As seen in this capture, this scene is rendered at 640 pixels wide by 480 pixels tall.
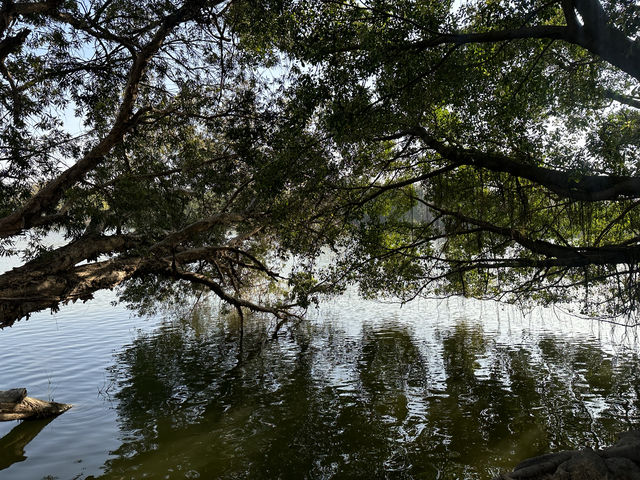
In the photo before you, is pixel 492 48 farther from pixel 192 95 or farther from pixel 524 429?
pixel 524 429

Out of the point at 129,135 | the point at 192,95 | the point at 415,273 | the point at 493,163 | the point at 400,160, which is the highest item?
the point at 192,95

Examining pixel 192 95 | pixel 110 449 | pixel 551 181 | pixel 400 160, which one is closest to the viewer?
pixel 551 181

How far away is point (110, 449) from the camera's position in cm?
813

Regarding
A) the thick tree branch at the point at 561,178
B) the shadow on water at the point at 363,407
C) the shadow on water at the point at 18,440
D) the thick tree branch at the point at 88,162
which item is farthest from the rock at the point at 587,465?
the thick tree branch at the point at 88,162

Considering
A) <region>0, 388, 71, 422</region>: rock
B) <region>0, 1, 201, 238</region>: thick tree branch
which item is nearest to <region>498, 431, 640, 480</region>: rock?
<region>0, 1, 201, 238</region>: thick tree branch

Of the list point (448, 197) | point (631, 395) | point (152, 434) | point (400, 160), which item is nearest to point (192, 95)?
point (400, 160)

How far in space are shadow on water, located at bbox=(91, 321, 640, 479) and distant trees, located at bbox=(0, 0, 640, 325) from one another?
8.92 feet

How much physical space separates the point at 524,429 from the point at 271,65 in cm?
962

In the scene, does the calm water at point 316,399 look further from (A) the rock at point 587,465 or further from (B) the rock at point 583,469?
(B) the rock at point 583,469

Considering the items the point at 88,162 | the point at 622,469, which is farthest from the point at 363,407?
the point at 88,162

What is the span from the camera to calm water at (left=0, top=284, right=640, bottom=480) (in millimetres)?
7609

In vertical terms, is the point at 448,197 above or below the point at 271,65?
below

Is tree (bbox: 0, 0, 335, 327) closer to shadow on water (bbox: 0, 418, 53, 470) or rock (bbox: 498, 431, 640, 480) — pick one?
shadow on water (bbox: 0, 418, 53, 470)

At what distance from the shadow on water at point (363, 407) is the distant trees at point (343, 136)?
8.92 ft
